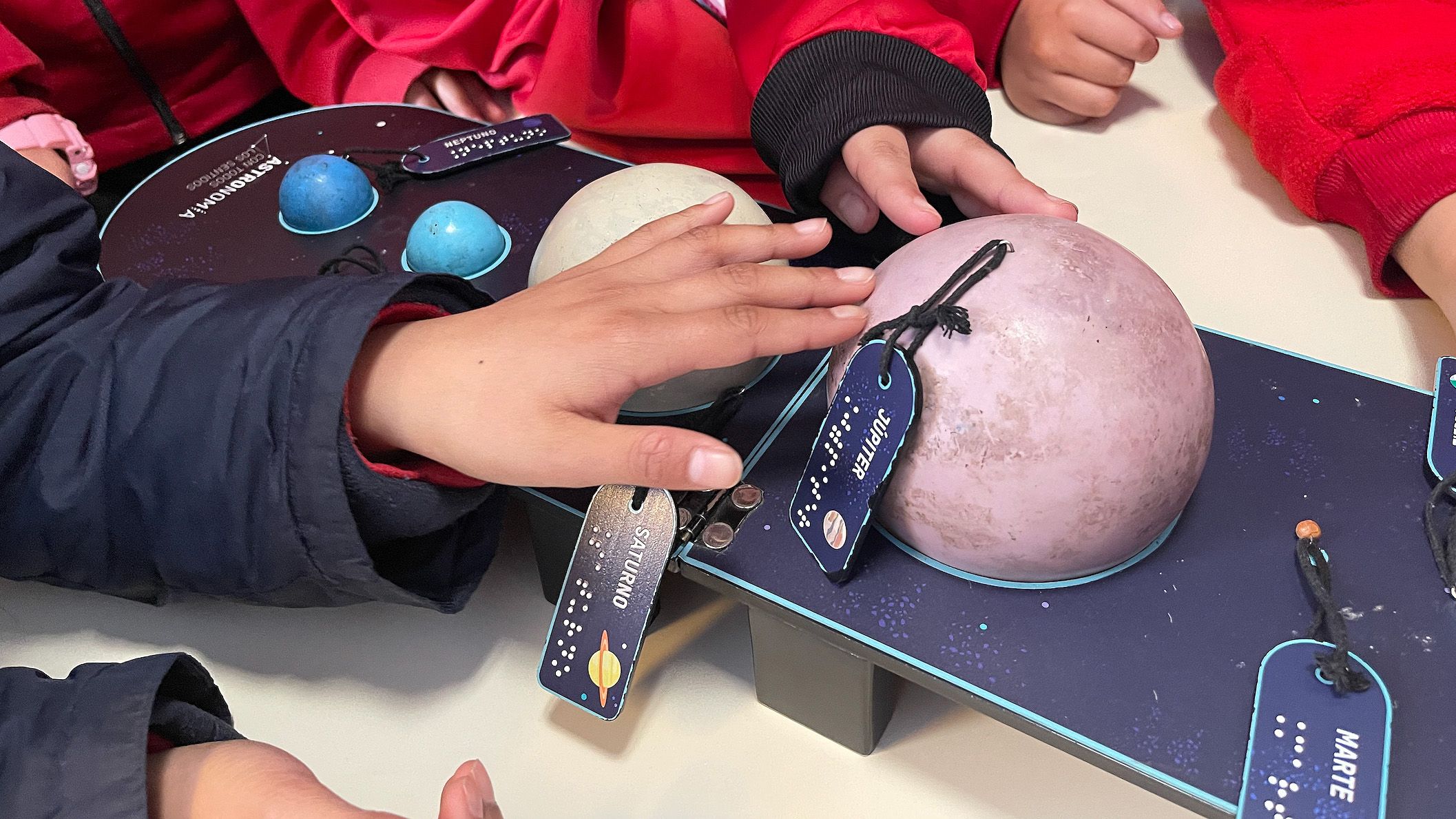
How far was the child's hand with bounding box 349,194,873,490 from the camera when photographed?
20.3 inches

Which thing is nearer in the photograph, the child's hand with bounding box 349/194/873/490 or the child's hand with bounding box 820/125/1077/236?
the child's hand with bounding box 349/194/873/490

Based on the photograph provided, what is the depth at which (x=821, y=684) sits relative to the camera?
1.84ft

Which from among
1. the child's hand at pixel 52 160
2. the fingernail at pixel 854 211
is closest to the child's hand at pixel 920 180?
the fingernail at pixel 854 211

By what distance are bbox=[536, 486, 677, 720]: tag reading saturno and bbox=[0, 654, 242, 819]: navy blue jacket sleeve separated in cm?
17

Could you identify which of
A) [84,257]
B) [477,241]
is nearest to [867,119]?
[477,241]

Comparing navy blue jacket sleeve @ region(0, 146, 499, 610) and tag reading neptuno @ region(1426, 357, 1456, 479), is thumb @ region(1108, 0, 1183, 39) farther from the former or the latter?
navy blue jacket sleeve @ region(0, 146, 499, 610)

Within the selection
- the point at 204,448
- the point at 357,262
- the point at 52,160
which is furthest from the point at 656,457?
the point at 52,160

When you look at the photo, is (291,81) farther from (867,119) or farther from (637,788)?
(637,788)

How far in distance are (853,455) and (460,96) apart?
690 mm

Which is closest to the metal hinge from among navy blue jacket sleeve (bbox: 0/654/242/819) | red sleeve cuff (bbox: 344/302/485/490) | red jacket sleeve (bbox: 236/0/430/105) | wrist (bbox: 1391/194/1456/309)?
red sleeve cuff (bbox: 344/302/485/490)

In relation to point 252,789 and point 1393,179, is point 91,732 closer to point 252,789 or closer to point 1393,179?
point 252,789

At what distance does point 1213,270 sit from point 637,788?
0.58 m

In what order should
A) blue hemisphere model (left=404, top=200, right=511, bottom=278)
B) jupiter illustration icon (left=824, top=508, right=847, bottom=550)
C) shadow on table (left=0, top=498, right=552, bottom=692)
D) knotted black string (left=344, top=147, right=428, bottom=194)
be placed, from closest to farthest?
1. jupiter illustration icon (left=824, top=508, right=847, bottom=550)
2. shadow on table (left=0, top=498, right=552, bottom=692)
3. blue hemisphere model (left=404, top=200, right=511, bottom=278)
4. knotted black string (left=344, top=147, right=428, bottom=194)

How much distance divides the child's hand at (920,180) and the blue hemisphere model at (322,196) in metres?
0.35
